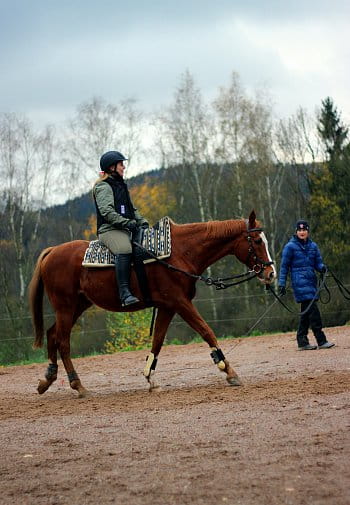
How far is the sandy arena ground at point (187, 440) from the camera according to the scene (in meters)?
5.31

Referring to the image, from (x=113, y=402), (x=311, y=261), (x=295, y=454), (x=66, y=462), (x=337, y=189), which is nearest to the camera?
(x=295, y=454)

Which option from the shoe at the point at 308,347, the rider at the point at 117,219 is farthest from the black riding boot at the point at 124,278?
the shoe at the point at 308,347

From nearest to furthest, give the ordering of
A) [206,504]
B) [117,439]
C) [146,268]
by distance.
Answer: [206,504] < [117,439] < [146,268]

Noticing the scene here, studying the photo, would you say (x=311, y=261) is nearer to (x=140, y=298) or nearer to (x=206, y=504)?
(x=140, y=298)

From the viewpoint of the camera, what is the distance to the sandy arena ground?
17.4ft

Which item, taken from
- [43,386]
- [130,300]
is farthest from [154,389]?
[43,386]

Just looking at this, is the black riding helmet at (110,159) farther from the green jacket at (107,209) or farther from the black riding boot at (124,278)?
the black riding boot at (124,278)

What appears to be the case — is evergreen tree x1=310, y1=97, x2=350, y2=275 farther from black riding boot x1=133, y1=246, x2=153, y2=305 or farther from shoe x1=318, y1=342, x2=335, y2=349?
black riding boot x1=133, y1=246, x2=153, y2=305

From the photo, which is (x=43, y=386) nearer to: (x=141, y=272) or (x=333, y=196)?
(x=141, y=272)

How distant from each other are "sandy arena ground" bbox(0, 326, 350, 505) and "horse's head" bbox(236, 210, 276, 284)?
1343mm

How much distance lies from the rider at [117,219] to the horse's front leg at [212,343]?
66 centimetres

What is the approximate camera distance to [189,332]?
2644 cm

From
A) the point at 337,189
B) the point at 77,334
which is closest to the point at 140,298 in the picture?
the point at 77,334

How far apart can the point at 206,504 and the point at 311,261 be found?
9657 mm
